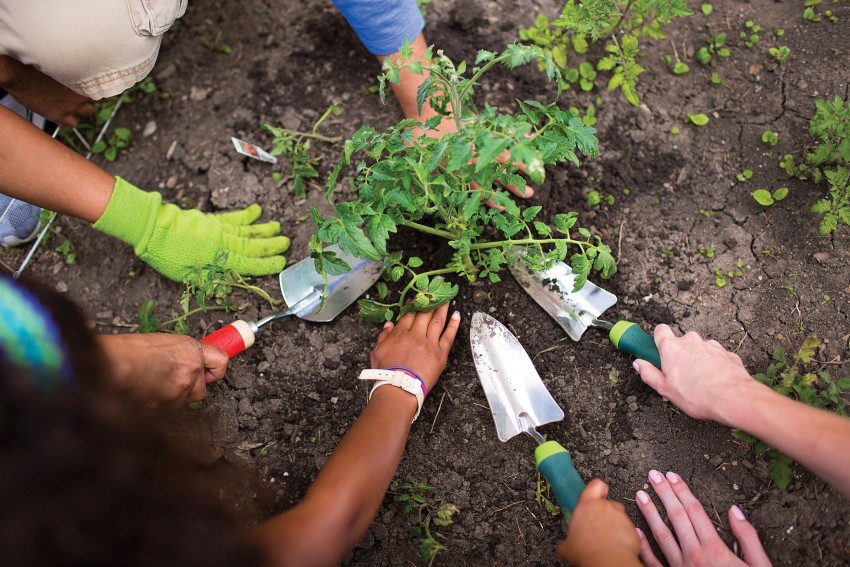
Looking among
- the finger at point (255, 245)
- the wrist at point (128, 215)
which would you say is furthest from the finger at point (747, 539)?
the wrist at point (128, 215)

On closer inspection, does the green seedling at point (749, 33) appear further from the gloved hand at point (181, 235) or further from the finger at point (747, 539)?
the gloved hand at point (181, 235)

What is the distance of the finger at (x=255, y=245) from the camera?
1.95m

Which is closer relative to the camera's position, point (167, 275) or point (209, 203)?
point (167, 275)

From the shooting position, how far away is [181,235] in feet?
6.19

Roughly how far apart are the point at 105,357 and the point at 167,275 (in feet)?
2.83

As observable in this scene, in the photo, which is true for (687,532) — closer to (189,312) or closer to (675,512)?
(675,512)

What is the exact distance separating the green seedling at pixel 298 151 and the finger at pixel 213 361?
655 millimetres

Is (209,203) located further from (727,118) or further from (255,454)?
(727,118)

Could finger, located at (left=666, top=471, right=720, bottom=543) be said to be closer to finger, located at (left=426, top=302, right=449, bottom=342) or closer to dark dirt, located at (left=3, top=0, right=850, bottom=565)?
dark dirt, located at (left=3, top=0, right=850, bottom=565)

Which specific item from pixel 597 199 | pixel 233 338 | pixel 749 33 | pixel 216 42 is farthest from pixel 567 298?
pixel 216 42

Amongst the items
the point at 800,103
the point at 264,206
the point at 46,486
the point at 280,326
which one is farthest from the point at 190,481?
the point at 800,103

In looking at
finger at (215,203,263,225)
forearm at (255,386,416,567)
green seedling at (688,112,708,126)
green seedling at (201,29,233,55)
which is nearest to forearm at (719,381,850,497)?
forearm at (255,386,416,567)

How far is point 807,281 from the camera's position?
1800 millimetres

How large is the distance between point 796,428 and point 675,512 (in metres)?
0.41
